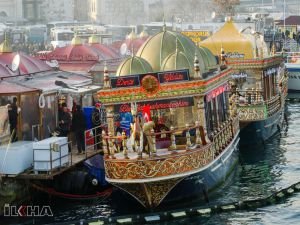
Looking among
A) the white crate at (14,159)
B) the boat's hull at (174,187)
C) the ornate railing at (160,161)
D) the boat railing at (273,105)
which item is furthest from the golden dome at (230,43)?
the white crate at (14,159)

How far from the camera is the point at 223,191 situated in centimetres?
1836

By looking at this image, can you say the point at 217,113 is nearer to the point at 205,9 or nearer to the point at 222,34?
the point at 222,34

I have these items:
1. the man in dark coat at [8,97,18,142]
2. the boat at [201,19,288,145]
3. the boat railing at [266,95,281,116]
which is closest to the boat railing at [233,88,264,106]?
the boat at [201,19,288,145]

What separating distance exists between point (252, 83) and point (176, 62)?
35.0 ft

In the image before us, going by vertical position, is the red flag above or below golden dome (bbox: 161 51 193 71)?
below

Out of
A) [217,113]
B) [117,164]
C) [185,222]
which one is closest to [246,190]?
[217,113]

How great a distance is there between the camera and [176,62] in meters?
17.5

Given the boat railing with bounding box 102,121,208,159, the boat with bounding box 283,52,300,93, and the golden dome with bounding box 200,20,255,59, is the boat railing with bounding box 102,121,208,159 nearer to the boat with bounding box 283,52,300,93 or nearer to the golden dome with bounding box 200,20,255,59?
the golden dome with bounding box 200,20,255,59

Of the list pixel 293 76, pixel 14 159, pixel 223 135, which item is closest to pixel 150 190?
pixel 14 159

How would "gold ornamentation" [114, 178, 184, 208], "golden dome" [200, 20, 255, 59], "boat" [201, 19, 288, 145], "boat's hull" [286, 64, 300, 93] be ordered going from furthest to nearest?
"boat's hull" [286, 64, 300, 93] < "golden dome" [200, 20, 255, 59] < "boat" [201, 19, 288, 145] < "gold ornamentation" [114, 178, 184, 208]

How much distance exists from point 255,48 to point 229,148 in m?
10.1

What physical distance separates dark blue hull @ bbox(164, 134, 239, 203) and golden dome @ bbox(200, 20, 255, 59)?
1027 cm

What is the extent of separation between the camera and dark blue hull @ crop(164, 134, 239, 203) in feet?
53.0

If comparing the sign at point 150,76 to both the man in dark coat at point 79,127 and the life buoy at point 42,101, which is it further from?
the man in dark coat at point 79,127
